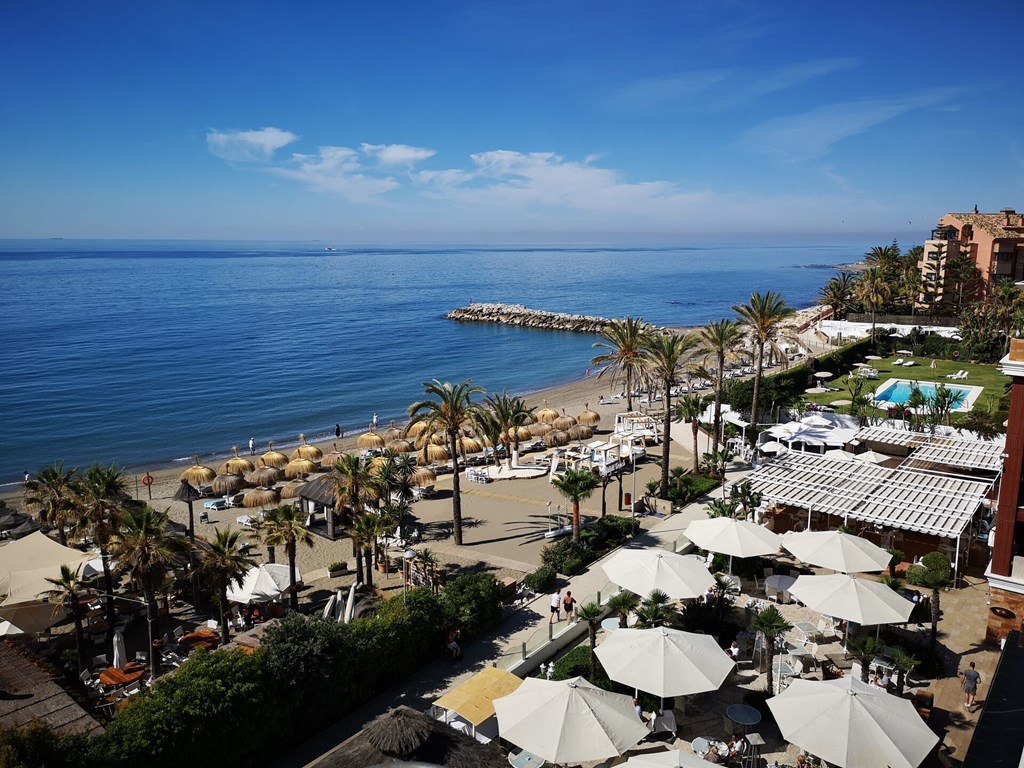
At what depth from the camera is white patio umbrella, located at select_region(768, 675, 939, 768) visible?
35.6ft

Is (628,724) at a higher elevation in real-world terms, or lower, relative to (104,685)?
higher

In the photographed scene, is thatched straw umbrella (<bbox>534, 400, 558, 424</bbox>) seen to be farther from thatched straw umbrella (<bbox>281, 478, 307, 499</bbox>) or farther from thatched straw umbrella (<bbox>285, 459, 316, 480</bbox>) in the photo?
thatched straw umbrella (<bbox>281, 478, 307, 499</bbox>)

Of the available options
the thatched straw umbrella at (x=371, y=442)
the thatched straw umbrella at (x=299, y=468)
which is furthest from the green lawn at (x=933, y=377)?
the thatched straw umbrella at (x=299, y=468)

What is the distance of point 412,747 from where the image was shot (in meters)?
11.1

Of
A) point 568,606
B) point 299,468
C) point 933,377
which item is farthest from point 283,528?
point 933,377

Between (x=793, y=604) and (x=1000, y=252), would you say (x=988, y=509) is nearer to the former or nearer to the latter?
(x=793, y=604)

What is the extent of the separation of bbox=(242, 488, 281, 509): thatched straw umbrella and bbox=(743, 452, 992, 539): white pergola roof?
20.3 meters

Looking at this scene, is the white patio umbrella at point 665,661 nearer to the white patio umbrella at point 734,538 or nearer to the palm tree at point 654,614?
the palm tree at point 654,614

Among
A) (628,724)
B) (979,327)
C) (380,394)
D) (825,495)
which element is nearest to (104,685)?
(628,724)

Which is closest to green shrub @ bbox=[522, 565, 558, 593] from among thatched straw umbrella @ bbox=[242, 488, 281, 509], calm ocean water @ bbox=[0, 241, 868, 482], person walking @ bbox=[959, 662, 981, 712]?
person walking @ bbox=[959, 662, 981, 712]

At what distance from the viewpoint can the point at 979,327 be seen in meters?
53.9

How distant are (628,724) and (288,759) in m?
6.79

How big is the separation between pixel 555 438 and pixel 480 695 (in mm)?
25098

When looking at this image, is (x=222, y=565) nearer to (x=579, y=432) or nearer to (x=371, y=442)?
(x=371, y=442)
